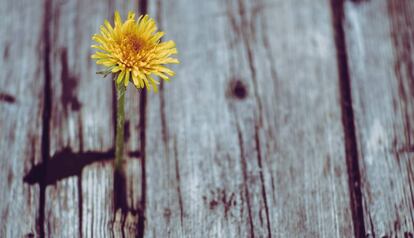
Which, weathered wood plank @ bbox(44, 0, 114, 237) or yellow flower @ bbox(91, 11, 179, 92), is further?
weathered wood plank @ bbox(44, 0, 114, 237)

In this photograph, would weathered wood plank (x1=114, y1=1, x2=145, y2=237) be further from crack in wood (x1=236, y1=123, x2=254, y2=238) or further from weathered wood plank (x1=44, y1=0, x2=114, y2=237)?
crack in wood (x1=236, y1=123, x2=254, y2=238)

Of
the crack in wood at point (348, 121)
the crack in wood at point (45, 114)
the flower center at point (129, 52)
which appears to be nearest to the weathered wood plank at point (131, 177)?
the crack in wood at point (45, 114)

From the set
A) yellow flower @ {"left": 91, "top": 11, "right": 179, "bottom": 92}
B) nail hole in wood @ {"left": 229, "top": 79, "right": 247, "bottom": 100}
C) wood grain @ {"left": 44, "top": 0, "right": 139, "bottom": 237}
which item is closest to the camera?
yellow flower @ {"left": 91, "top": 11, "right": 179, "bottom": 92}

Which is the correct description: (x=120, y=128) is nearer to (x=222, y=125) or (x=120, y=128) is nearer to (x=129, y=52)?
(x=129, y=52)

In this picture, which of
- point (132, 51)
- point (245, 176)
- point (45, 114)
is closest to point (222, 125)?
point (245, 176)

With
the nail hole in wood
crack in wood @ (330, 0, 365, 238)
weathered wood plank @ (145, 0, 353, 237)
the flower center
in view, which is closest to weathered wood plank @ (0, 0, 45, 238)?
weathered wood plank @ (145, 0, 353, 237)

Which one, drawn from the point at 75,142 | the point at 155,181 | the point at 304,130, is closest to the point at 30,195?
the point at 75,142
